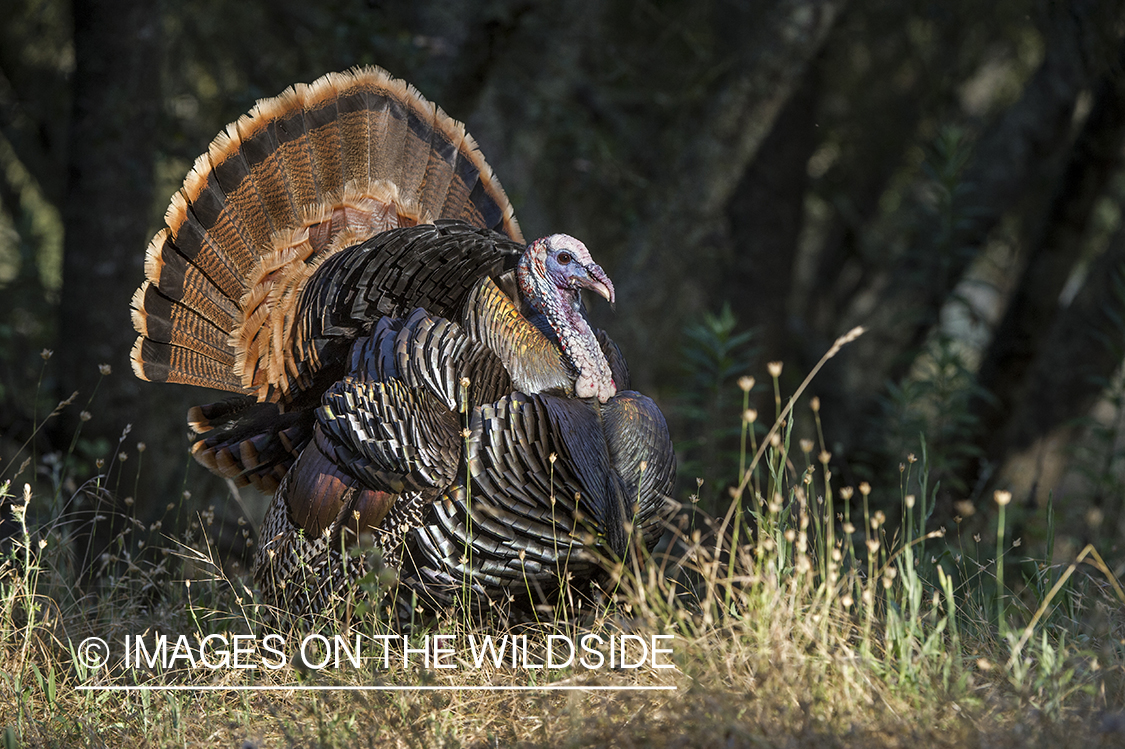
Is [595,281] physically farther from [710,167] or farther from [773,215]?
[773,215]

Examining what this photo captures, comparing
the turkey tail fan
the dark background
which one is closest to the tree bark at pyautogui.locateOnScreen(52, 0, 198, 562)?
the dark background

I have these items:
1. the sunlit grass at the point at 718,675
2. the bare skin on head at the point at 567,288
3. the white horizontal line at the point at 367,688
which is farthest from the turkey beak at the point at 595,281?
the white horizontal line at the point at 367,688

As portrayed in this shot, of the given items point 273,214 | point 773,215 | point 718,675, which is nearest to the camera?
point 718,675

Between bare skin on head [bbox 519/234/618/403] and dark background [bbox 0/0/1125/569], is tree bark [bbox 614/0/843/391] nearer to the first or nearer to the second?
dark background [bbox 0/0/1125/569]

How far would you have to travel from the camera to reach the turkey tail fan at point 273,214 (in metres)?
3.35

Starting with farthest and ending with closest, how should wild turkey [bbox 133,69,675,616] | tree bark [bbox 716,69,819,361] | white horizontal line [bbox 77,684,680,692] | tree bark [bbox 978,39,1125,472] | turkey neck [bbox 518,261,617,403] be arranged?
tree bark [bbox 716,69,819,361], tree bark [bbox 978,39,1125,472], turkey neck [bbox 518,261,617,403], wild turkey [bbox 133,69,675,616], white horizontal line [bbox 77,684,680,692]

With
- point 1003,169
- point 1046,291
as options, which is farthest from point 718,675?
point 1003,169

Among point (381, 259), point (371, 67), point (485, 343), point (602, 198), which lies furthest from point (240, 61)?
point (485, 343)

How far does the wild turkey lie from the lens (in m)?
2.77

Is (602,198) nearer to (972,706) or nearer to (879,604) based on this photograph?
(879,604)

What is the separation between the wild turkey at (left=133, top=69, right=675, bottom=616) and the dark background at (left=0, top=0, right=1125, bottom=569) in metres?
0.55

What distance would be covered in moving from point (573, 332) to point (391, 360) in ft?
1.84

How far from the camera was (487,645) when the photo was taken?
2.83 metres

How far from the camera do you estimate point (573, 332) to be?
3.10m
